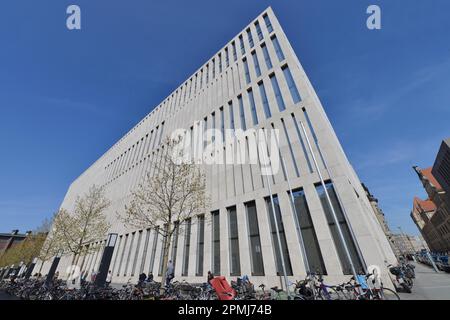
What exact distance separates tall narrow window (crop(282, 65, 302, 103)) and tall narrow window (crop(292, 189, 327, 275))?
314 inches

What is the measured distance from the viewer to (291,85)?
17719 mm

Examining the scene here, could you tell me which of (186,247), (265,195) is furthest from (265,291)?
(186,247)

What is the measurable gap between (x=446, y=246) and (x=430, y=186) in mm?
22999

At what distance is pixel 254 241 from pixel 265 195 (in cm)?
351

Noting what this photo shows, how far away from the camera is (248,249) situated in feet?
47.4

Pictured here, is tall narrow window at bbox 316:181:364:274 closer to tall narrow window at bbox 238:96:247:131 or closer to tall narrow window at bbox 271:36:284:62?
tall narrow window at bbox 238:96:247:131

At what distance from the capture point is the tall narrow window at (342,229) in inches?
421

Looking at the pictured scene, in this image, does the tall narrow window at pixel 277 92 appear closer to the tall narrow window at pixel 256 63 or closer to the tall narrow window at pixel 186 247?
the tall narrow window at pixel 256 63

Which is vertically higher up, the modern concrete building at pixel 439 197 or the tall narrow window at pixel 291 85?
the modern concrete building at pixel 439 197

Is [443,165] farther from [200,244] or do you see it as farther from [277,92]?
[200,244]

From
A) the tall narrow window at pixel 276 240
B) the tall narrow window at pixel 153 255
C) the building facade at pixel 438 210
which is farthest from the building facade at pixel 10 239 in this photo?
the building facade at pixel 438 210

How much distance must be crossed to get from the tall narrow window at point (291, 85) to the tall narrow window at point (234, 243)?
10.8m

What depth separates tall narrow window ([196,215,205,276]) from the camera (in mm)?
16641
